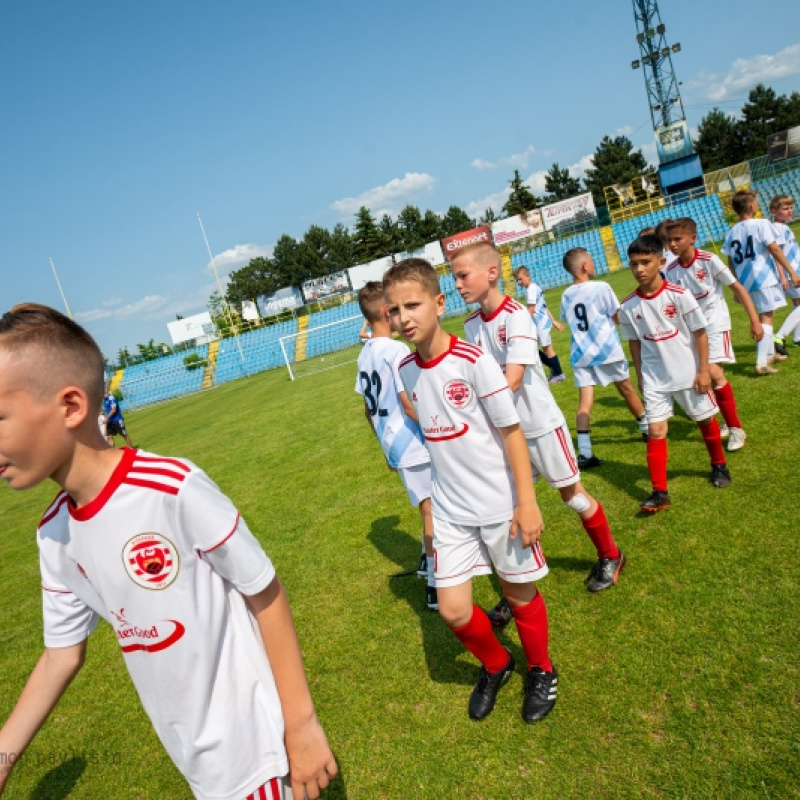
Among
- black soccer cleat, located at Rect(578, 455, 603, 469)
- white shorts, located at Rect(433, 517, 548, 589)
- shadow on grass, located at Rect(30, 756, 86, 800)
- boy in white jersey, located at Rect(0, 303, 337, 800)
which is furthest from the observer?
black soccer cleat, located at Rect(578, 455, 603, 469)

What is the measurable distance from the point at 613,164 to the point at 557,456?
3226 inches

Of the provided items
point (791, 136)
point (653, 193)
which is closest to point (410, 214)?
point (653, 193)

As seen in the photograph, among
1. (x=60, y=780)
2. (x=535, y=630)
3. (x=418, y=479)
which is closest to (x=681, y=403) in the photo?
(x=418, y=479)

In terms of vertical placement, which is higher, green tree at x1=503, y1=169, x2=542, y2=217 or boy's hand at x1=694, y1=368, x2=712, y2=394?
green tree at x1=503, y1=169, x2=542, y2=217

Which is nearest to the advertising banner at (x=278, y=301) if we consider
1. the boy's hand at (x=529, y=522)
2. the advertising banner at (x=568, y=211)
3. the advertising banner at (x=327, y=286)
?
the advertising banner at (x=327, y=286)

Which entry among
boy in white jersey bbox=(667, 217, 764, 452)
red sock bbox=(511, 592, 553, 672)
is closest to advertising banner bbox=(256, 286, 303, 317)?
boy in white jersey bbox=(667, 217, 764, 452)

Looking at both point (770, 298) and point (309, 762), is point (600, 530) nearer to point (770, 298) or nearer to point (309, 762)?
point (309, 762)

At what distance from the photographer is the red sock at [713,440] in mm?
4820

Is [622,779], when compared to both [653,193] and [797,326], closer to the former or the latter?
[797,326]

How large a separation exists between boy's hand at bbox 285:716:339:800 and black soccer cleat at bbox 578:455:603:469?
16.6 ft

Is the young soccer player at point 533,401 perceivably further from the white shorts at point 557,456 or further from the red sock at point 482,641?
the red sock at point 482,641

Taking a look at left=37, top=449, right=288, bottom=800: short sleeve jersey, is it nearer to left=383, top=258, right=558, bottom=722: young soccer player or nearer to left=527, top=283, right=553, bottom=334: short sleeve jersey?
left=383, top=258, right=558, bottom=722: young soccer player

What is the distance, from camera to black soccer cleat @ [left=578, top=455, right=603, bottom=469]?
614 centimetres

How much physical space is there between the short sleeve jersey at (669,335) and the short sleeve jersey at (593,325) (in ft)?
3.98
